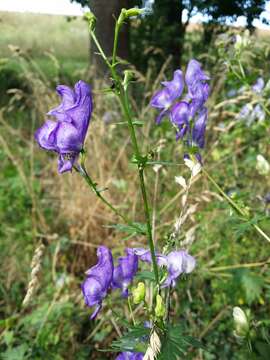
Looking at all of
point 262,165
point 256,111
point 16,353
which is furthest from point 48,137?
point 256,111

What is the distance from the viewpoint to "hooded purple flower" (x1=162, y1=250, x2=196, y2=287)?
3.07 ft

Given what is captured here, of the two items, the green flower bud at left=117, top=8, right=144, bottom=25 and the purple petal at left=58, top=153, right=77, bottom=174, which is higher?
the green flower bud at left=117, top=8, right=144, bottom=25

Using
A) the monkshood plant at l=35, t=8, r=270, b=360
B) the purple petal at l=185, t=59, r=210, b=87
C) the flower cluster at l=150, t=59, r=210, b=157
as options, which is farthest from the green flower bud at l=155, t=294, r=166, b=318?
the purple petal at l=185, t=59, r=210, b=87

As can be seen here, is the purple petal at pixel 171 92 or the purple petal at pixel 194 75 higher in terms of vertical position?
the purple petal at pixel 194 75

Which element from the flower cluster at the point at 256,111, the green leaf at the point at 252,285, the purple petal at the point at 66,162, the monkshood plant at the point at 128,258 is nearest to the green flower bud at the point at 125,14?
the monkshood plant at the point at 128,258

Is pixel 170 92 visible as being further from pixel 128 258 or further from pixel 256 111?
pixel 256 111

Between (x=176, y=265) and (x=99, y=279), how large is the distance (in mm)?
148

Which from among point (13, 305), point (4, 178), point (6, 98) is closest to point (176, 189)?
point (13, 305)

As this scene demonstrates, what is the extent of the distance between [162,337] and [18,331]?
1.27 m

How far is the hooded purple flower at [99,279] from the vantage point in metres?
0.87

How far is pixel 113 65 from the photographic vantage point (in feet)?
2.47

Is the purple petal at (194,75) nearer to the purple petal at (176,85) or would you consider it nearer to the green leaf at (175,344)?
the purple petal at (176,85)

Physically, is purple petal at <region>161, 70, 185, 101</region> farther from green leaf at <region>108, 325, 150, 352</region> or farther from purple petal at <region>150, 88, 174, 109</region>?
green leaf at <region>108, 325, 150, 352</region>

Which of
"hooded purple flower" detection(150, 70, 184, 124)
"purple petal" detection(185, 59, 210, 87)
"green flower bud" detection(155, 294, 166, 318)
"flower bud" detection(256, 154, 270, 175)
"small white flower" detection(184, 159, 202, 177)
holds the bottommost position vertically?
"flower bud" detection(256, 154, 270, 175)
